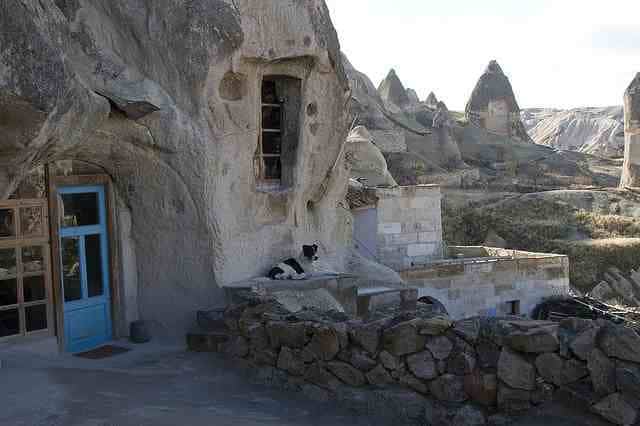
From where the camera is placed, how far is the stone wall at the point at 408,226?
14.6m

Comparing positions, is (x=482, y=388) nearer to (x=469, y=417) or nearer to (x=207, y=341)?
(x=469, y=417)

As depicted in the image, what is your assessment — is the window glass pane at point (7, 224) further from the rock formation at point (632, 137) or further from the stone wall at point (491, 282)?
the rock formation at point (632, 137)

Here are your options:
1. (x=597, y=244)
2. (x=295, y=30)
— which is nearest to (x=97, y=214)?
(x=295, y=30)

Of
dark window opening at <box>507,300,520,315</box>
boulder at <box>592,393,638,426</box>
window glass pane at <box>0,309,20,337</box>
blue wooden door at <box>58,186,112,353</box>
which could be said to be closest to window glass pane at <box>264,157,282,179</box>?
blue wooden door at <box>58,186,112,353</box>

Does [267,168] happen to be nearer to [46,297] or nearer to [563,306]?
[46,297]

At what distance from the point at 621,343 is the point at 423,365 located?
1454mm

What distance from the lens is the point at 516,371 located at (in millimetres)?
4453

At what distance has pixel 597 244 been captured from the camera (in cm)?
2188

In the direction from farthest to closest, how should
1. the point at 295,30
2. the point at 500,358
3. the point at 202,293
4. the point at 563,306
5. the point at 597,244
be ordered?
the point at 597,244 → the point at 563,306 → the point at 295,30 → the point at 202,293 → the point at 500,358

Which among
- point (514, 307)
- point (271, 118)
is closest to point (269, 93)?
point (271, 118)

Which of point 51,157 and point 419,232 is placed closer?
point 51,157

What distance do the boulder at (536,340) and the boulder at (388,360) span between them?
3.18ft

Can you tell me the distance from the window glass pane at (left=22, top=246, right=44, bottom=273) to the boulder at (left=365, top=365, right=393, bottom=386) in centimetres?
426

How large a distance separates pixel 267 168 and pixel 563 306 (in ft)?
27.6
